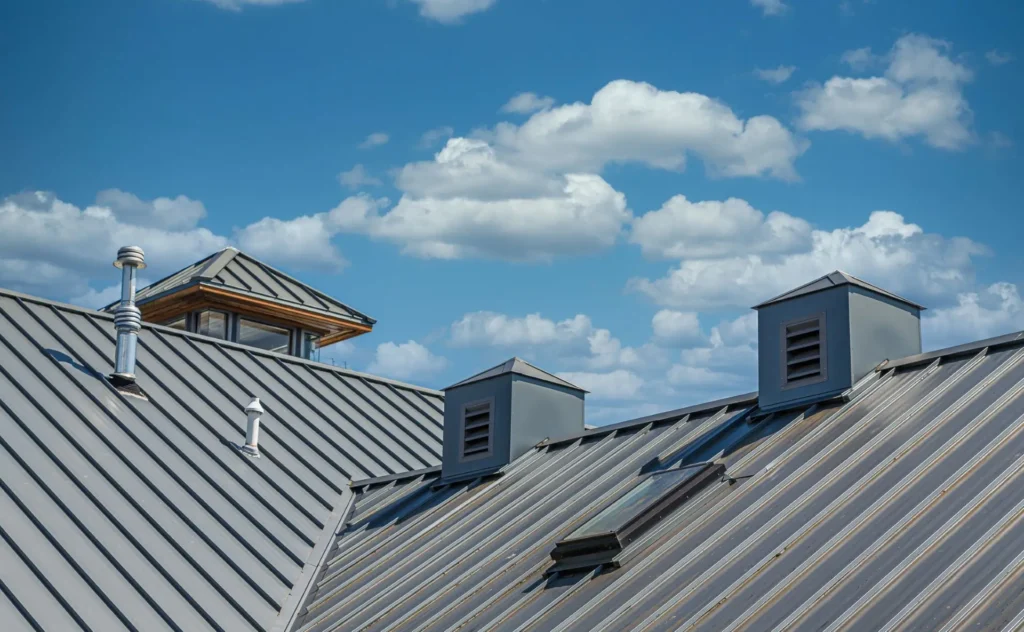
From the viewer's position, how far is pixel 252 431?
16.6 metres

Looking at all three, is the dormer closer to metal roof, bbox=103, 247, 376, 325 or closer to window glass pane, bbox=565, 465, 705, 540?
metal roof, bbox=103, 247, 376, 325

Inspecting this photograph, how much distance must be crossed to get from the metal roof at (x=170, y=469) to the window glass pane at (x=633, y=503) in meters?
3.64

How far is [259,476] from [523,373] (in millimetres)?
3553

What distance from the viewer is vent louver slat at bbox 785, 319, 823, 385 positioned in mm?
12758

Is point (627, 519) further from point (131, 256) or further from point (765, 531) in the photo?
point (131, 256)

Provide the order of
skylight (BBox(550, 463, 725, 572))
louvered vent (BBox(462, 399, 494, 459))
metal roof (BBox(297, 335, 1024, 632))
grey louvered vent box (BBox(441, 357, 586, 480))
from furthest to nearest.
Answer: louvered vent (BBox(462, 399, 494, 459)) → grey louvered vent box (BBox(441, 357, 586, 480)) → skylight (BBox(550, 463, 725, 572)) → metal roof (BBox(297, 335, 1024, 632))

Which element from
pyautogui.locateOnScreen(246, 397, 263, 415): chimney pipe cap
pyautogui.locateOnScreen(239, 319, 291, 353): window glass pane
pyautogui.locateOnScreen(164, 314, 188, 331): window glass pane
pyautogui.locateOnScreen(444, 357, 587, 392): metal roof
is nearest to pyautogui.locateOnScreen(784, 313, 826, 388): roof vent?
pyautogui.locateOnScreen(444, 357, 587, 392): metal roof

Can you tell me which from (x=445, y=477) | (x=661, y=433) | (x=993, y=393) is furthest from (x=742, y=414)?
(x=445, y=477)

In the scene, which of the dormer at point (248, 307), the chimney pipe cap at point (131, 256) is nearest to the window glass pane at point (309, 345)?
the dormer at point (248, 307)

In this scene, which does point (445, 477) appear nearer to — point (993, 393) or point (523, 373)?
point (523, 373)

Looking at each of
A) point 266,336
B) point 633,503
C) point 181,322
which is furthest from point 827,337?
point 181,322

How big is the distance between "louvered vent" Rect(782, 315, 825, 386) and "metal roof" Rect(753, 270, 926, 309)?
0.32 m

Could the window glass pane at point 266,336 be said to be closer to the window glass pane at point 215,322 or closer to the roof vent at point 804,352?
the window glass pane at point 215,322

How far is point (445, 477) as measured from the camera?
16.5 m
